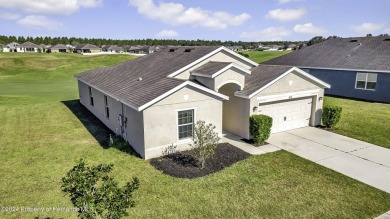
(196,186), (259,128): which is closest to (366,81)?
(259,128)

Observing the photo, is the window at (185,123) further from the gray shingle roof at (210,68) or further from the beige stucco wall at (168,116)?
the gray shingle roof at (210,68)

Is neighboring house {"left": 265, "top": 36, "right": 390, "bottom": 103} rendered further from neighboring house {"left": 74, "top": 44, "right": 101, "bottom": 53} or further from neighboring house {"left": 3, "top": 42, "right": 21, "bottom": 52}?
neighboring house {"left": 3, "top": 42, "right": 21, "bottom": 52}

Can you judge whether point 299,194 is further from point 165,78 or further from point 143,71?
point 143,71

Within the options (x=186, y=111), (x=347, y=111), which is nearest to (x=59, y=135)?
(x=186, y=111)

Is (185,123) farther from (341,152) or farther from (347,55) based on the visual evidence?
(347,55)

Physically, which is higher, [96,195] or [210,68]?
[210,68]

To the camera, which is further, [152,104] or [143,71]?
[143,71]
